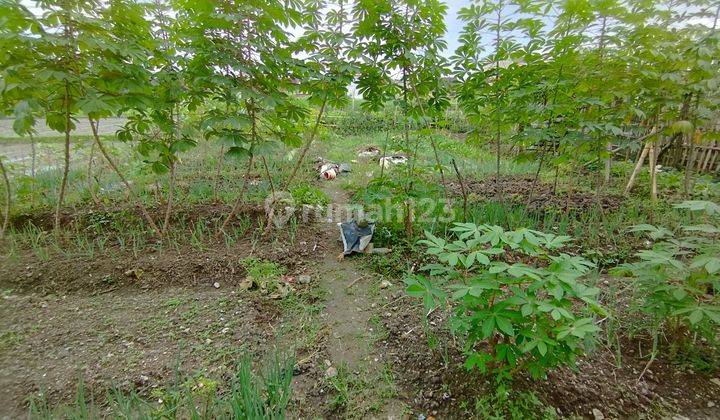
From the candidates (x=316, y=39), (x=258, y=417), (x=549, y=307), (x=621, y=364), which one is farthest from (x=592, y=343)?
(x=316, y=39)

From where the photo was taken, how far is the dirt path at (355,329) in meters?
1.46

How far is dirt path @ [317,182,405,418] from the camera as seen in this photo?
1460mm

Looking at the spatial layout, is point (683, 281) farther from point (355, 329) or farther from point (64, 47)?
point (64, 47)

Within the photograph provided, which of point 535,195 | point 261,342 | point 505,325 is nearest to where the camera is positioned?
point 505,325

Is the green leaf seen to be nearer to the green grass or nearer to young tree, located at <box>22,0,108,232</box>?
the green grass

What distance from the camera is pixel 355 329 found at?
1923mm

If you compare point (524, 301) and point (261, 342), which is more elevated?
point (524, 301)

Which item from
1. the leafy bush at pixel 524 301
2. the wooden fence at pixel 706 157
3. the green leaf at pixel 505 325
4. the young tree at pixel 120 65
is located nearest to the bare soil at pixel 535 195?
the leafy bush at pixel 524 301

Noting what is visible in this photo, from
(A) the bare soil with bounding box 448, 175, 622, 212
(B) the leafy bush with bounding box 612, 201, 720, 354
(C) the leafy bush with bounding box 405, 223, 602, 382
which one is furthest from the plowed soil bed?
(A) the bare soil with bounding box 448, 175, 622, 212

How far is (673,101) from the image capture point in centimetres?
212

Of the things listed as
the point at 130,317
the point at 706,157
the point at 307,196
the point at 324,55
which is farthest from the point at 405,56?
the point at 706,157

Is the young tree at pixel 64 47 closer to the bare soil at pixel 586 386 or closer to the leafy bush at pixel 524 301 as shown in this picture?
the leafy bush at pixel 524 301

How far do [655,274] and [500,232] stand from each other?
79 centimetres

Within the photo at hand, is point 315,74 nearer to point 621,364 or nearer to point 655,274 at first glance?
point 655,274
